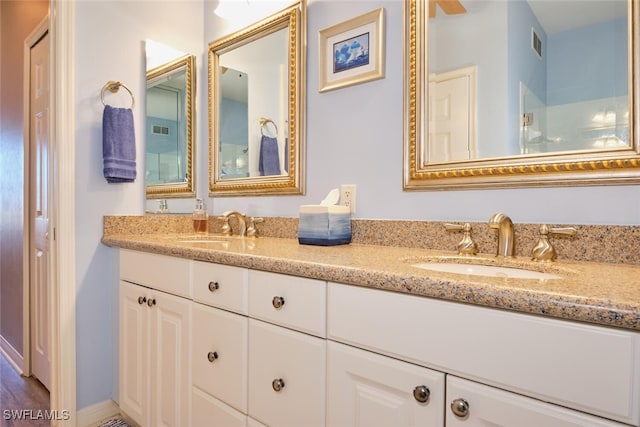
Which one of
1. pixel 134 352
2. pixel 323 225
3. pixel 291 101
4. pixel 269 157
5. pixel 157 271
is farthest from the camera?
pixel 269 157

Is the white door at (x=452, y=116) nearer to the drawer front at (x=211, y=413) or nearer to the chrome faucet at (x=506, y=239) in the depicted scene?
the chrome faucet at (x=506, y=239)

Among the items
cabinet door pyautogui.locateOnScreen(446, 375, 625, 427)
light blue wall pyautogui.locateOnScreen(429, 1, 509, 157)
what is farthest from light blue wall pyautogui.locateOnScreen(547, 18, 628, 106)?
cabinet door pyautogui.locateOnScreen(446, 375, 625, 427)

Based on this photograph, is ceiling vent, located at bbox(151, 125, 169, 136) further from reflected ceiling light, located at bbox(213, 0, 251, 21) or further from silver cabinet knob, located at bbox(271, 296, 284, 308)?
silver cabinet knob, located at bbox(271, 296, 284, 308)

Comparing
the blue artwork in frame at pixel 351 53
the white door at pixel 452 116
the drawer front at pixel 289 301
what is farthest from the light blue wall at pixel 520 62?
the drawer front at pixel 289 301

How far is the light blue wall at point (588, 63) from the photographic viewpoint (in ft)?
3.40

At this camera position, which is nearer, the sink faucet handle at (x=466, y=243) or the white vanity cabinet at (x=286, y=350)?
the white vanity cabinet at (x=286, y=350)

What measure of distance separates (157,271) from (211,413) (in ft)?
1.83

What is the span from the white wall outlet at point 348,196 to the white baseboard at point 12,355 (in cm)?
226

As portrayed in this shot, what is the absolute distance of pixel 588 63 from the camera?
1.08 m

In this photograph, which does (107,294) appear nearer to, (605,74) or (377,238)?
(377,238)

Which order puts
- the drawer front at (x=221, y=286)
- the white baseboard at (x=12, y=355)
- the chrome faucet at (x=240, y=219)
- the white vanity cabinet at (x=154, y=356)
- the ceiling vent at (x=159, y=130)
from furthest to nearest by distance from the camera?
the white baseboard at (x=12, y=355)
the ceiling vent at (x=159, y=130)
the chrome faucet at (x=240, y=219)
the white vanity cabinet at (x=154, y=356)
the drawer front at (x=221, y=286)

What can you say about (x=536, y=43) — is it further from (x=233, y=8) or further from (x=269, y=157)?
(x=233, y=8)

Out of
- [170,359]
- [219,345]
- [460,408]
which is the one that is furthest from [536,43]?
[170,359]

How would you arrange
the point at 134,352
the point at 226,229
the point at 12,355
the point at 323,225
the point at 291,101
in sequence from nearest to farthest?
the point at 323,225 → the point at 134,352 → the point at 291,101 → the point at 226,229 → the point at 12,355
